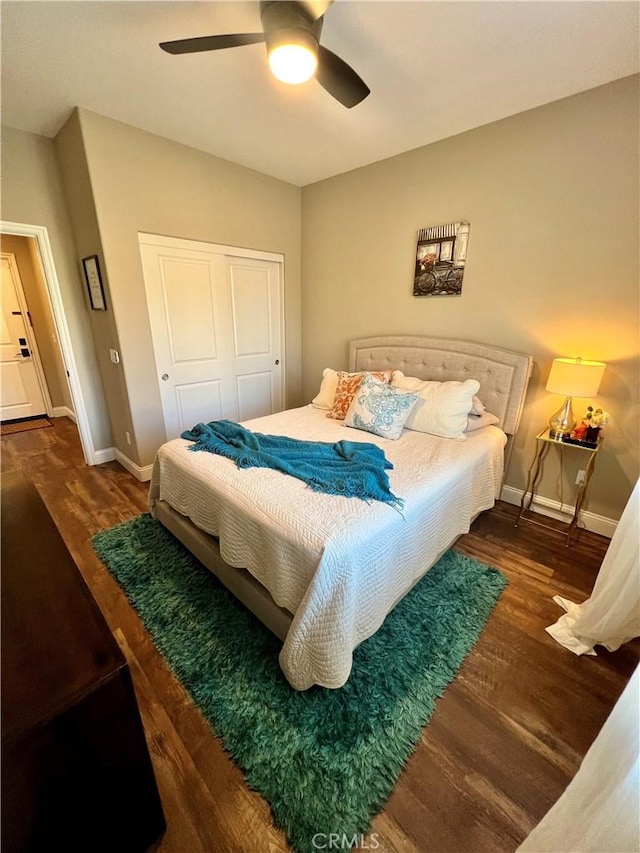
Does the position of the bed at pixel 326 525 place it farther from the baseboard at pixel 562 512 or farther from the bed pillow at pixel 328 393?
the bed pillow at pixel 328 393

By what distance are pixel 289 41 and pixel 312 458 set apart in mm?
1792

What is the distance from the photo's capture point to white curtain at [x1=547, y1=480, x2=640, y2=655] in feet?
4.32

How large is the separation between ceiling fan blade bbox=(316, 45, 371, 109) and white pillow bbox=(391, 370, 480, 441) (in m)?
1.69

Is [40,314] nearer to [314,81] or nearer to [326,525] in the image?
[314,81]

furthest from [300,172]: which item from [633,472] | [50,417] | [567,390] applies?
[50,417]

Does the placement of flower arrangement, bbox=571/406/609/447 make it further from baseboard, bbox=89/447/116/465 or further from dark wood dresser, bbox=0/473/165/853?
baseboard, bbox=89/447/116/465

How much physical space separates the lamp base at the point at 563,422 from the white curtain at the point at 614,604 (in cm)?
100

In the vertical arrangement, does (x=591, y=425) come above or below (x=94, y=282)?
below

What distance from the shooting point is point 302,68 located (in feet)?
4.74

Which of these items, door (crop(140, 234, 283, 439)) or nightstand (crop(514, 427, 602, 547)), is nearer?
nightstand (crop(514, 427, 602, 547))

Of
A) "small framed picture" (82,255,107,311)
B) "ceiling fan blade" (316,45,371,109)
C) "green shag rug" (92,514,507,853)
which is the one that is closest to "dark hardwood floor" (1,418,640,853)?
"green shag rug" (92,514,507,853)

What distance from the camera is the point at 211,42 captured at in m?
1.39

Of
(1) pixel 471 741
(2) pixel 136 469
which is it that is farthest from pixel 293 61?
(2) pixel 136 469

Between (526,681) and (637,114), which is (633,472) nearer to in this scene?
(526,681)
